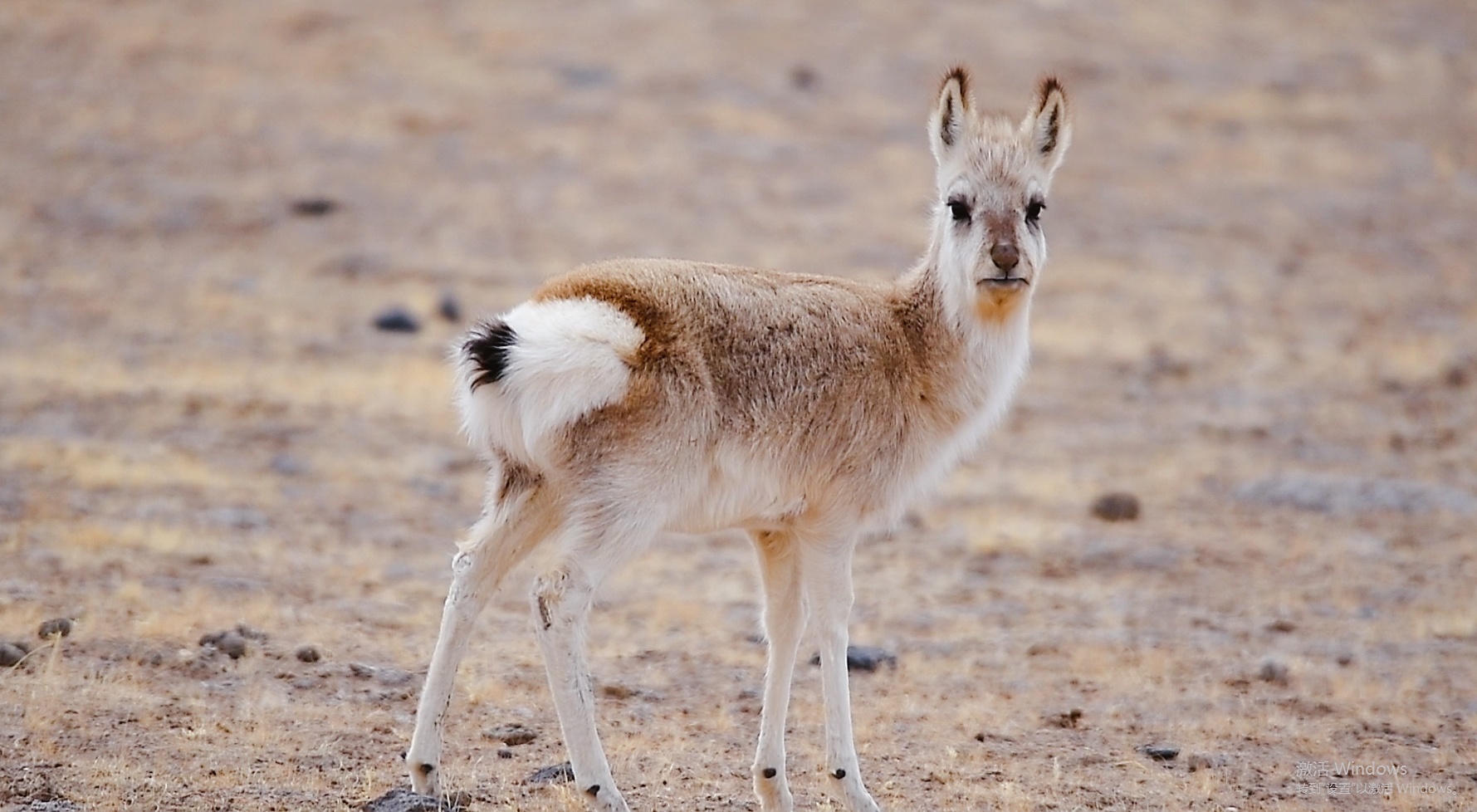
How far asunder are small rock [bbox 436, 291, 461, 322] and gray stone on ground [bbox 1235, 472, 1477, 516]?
1150 centimetres

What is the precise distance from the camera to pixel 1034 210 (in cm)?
849

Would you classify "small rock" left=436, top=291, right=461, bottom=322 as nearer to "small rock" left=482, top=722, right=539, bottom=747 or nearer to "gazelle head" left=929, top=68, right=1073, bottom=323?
"small rock" left=482, top=722, right=539, bottom=747

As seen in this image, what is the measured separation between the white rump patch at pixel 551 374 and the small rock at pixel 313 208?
21997mm

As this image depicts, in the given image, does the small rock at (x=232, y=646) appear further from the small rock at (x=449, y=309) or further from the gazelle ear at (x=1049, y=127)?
the small rock at (x=449, y=309)

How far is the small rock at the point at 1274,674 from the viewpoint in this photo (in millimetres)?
11094

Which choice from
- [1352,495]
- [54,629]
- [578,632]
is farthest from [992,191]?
[1352,495]

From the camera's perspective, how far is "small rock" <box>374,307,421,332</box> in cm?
2225

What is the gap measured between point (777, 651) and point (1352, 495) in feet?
35.1

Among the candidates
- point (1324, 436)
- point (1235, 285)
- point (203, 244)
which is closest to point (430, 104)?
point (203, 244)

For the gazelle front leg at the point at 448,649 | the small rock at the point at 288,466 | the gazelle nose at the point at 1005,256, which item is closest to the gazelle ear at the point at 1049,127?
the gazelle nose at the point at 1005,256

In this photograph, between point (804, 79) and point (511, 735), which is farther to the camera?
point (804, 79)

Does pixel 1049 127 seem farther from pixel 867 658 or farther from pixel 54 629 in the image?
pixel 54 629

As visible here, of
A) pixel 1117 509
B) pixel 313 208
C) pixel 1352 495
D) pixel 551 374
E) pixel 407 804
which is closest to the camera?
pixel 551 374

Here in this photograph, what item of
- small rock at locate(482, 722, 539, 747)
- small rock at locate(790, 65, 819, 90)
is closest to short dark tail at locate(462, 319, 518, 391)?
small rock at locate(482, 722, 539, 747)
